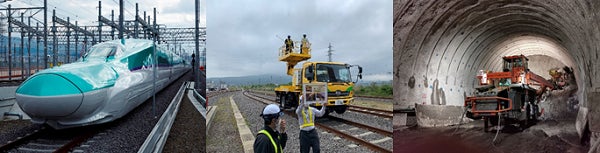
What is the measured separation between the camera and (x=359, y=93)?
2.45m

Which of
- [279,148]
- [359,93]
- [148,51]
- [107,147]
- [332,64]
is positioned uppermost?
[148,51]

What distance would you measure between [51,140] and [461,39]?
22.0 ft

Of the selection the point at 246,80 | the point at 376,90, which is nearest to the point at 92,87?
the point at 246,80

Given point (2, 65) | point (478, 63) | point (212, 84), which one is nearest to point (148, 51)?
point (212, 84)

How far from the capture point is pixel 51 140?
19.4 feet

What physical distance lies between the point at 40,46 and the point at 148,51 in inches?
285

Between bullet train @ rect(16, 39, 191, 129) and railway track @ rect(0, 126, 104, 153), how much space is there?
325 mm

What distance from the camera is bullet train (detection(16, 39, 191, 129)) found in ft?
16.0

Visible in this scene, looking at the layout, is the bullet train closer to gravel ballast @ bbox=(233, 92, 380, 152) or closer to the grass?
gravel ballast @ bbox=(233, 92, 380, 152)

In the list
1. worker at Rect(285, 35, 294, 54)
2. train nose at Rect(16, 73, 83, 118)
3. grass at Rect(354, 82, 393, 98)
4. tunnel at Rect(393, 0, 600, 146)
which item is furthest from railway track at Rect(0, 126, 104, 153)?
tunnel at Rect(393, 0, 600, 146)

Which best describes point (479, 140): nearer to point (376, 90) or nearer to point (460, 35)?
point (460, 35)

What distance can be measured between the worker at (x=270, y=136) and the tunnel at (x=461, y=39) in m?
1.18

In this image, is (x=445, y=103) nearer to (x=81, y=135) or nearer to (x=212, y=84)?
(x=212, y=84)

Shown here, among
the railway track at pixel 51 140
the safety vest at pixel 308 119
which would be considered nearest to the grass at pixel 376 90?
the safety vest at pixel 308 119
